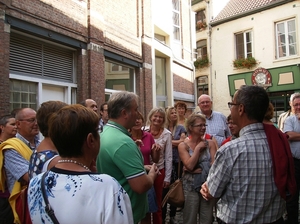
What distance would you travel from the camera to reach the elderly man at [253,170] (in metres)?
2.10

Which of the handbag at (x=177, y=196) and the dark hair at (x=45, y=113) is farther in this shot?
the handbag at (x=177, y=196)

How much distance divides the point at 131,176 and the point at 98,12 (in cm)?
822

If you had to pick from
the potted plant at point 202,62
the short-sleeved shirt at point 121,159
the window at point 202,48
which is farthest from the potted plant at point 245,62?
the short-sleeved shirt at point 121,159

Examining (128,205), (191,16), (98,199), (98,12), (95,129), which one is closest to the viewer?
Answer: (98,199)

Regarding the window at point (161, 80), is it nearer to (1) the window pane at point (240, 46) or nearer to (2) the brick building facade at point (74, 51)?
(2) the brick building facade at point (74, 51)

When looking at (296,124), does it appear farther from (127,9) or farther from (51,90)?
(127,9)

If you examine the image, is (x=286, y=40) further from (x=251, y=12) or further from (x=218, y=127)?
(x=218, y=127)

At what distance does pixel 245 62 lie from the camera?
18.5 metres

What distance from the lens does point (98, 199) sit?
53.4 inches

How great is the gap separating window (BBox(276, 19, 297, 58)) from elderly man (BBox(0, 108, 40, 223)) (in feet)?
56.6

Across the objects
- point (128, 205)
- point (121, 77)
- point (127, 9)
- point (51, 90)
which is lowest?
point (128, 205)

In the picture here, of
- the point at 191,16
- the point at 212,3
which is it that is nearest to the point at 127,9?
the point at 191,16

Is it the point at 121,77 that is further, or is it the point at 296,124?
the point at 121,77

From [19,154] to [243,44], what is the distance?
18809 millimetres
